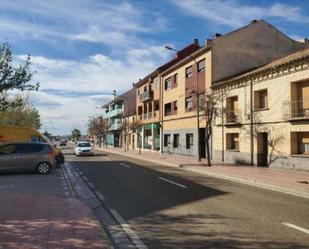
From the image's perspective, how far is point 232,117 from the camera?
32.4 m

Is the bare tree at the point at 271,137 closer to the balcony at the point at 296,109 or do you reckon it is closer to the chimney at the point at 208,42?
the balcony at the point at 296,109

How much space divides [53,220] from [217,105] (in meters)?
25.2

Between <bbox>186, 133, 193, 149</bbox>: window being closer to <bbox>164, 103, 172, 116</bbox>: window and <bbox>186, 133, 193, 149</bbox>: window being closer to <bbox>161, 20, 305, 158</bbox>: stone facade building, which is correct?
<bbox>161, 20, 305, 158</bbox>: stone facade building

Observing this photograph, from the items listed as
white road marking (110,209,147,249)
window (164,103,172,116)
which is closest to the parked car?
window (164,103,172,116)

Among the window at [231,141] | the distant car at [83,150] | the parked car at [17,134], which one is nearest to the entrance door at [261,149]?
the window at [231,141]

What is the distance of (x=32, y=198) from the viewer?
44.3 ft

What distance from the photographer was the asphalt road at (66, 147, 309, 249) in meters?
8.07

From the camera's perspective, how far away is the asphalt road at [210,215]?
318 inches

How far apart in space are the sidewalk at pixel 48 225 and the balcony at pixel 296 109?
51.2 feet

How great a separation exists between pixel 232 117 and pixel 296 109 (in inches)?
288

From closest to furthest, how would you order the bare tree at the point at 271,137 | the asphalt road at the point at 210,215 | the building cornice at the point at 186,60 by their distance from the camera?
1. the asphalt road at the point at 210,215
2. the bare tree at the point at 271,137
3. the building cornice at the point at 186,60

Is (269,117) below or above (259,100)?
below

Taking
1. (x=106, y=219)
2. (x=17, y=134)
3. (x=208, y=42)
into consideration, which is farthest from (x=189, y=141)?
(x=106, y=219)

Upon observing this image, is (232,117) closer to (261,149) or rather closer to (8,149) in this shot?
(261,149)
